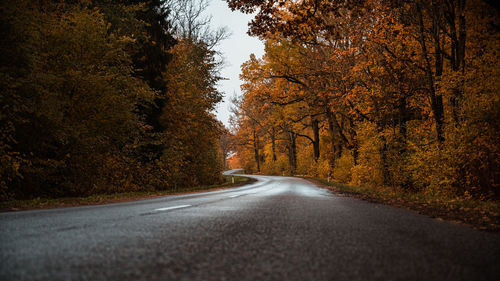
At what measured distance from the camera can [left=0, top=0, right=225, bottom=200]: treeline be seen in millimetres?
9089

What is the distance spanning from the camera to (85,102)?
11828 mm

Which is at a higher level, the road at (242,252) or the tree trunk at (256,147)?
the tree trunk at (256,147)

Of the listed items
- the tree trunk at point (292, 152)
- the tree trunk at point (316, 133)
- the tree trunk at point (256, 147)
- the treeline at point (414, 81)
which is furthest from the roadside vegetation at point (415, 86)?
the tree trunk at point (256, 147)

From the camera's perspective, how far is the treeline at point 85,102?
358 inches

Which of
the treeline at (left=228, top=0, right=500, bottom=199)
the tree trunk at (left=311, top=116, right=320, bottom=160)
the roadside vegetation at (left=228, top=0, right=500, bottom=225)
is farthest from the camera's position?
the tree trunk at (left=311, top=116, right=320, bottom=160)

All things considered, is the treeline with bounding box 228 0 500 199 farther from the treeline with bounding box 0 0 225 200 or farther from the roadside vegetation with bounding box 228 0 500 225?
the treeline with bounding box 0 0 225 200

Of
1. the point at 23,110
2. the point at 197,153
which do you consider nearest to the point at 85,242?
the point at 23,110

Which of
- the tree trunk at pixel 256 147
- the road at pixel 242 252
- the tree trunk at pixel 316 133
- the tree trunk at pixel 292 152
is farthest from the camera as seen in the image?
the tree trunk at pixel 256 147

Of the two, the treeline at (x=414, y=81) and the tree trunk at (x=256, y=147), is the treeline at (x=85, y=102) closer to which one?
the treeline at (x=414, y=81)

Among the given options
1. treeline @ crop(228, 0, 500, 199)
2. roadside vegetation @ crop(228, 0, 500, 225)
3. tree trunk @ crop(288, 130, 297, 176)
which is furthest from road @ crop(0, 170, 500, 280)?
tree trunk @ crop(288, 130, 297, 176)

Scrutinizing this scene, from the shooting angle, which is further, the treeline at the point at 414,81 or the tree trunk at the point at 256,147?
the tree trunk at the point at 256,147

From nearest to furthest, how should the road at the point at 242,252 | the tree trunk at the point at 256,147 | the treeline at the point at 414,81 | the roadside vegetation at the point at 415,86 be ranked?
the road at the point at 242,252, the roadside vegetation at the point at 415,86, the treeline at the point at 414,81, the tree trunk at the point at 256,147

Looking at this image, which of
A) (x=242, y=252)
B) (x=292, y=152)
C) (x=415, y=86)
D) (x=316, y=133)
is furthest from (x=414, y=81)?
(x=292, y=152)

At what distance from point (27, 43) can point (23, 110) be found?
79.9 inches
